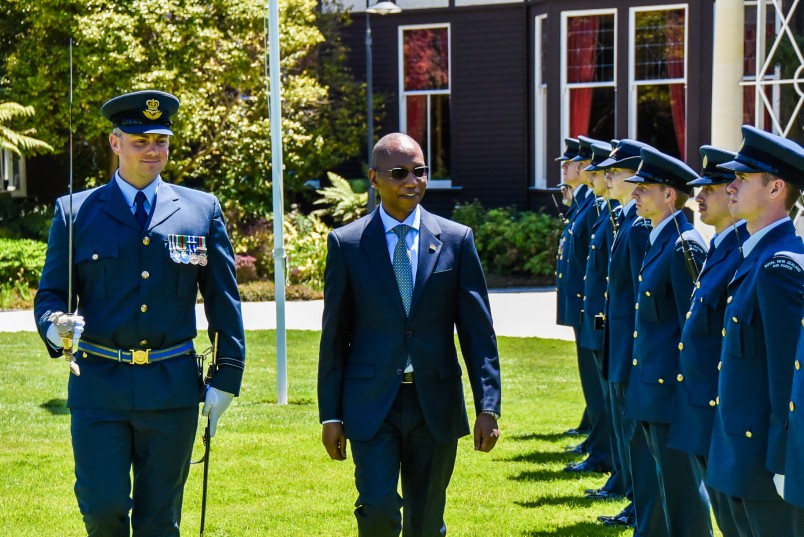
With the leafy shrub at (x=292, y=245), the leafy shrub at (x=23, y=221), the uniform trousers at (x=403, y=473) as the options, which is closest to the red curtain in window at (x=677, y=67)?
the leafy shrub at (x=292, y=245)

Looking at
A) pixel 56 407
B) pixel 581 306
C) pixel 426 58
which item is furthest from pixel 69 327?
pixel 426 58

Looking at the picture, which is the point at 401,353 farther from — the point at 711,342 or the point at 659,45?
the point at 659,45

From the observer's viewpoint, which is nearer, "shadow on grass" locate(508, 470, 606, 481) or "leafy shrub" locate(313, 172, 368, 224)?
"shadow on grass" locate(508, 470, 606, 481)

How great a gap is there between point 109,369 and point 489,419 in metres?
1.69

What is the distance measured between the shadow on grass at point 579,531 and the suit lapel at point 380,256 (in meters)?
2.57

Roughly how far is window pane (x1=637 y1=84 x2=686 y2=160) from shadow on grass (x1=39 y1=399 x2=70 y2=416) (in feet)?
43.4

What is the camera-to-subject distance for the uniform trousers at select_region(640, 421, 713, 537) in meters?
6.32

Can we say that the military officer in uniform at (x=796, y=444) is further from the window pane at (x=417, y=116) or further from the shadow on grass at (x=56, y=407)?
the window pane at (x=417, y=116)

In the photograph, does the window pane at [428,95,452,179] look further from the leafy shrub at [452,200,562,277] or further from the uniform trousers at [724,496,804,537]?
the uniform trousers at [724,496,804,537]

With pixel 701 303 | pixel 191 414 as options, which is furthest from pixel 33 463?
pixel 701 303

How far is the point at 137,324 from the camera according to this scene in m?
5.61

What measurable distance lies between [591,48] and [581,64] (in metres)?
0.35

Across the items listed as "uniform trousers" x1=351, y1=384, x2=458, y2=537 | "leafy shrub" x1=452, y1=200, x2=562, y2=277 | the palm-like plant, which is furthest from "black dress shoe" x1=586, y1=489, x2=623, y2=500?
the palm-like plant

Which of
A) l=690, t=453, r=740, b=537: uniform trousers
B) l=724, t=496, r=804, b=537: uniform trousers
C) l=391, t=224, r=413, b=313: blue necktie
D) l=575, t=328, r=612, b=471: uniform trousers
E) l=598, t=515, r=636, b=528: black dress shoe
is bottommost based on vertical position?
l=598, t=515, r=636, b=528: black dress shoe
